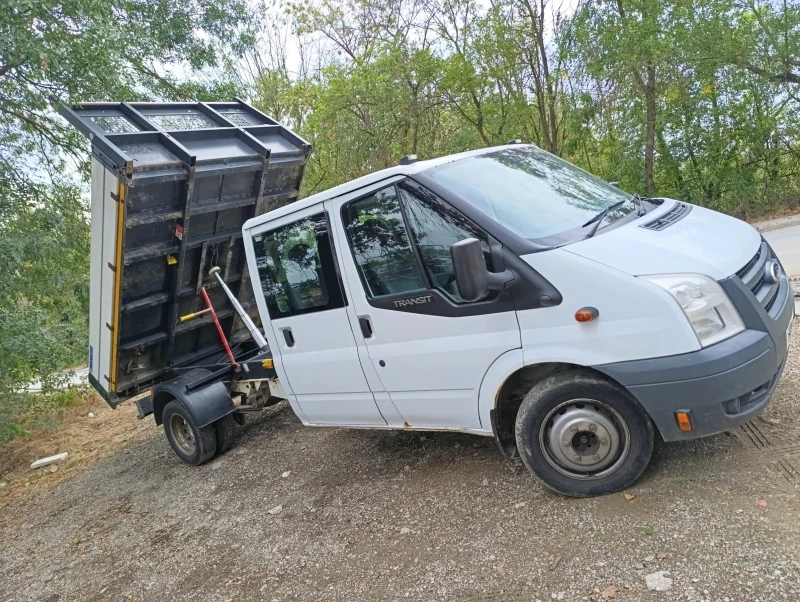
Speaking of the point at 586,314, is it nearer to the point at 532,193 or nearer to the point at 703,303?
the point at 703,303

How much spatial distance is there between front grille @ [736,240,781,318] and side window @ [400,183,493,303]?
1381 mm

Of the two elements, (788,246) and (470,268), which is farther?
(788,246)

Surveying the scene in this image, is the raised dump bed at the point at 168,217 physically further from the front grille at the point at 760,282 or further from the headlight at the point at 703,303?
the front grille at the point at 760,282

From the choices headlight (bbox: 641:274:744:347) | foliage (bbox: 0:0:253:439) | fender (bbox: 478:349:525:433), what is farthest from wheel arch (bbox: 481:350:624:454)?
foliage (bbox: 0:0:253:439)

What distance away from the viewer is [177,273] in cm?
544

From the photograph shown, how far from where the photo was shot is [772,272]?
3.42m

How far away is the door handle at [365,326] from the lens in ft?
12.9

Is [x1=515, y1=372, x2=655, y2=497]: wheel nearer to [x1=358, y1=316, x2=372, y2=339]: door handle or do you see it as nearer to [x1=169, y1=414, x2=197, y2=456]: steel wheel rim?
[x1=358, y1=316, x2=372, y2=339]: door handle

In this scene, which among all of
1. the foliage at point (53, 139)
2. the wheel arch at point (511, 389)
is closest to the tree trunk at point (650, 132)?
the foliage at point (53, 139)

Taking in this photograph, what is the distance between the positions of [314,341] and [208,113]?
2830 mm

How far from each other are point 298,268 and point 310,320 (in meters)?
0.38

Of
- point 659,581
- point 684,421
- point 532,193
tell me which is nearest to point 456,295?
point 532,193

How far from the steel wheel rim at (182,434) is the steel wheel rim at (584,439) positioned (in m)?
3.69

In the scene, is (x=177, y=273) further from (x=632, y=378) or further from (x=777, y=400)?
(x=777, y=400)
